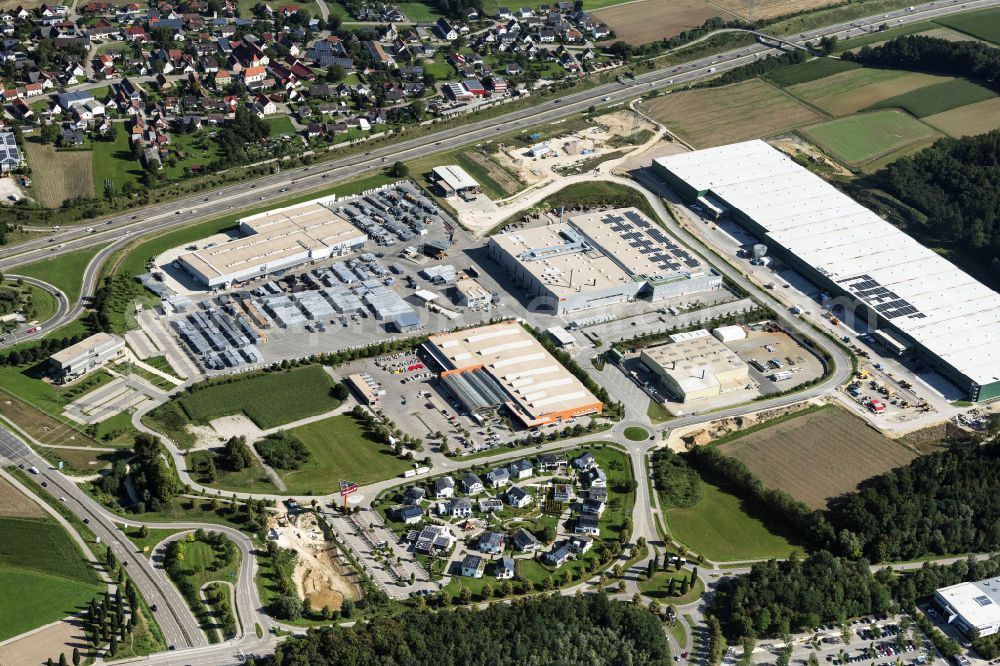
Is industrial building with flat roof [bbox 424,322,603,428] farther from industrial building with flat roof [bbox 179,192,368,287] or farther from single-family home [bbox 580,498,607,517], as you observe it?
industrial building with flat roof [bbox 179,192,368,287]

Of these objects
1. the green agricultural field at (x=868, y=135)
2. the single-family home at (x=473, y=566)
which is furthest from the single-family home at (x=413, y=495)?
the green agricultural field at (x=868, y=135)

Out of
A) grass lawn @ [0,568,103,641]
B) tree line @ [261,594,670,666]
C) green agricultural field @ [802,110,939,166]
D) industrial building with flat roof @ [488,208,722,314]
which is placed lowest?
tree line @ [261,594,670,666]

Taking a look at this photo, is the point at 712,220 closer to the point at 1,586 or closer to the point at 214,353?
the point at 214,353


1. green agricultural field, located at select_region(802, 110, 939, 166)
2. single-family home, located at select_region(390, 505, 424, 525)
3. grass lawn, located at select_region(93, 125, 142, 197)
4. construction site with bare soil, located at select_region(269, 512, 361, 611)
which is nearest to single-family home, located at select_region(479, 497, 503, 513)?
single-family home, located at select_region(390, 505, 424, 525)

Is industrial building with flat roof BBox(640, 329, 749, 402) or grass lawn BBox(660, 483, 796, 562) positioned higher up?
industrial building with flat roof BBox(640, 329, 749, 402)

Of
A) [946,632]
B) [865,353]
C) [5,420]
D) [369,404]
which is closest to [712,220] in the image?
[865,353]

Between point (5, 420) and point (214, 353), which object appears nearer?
point (5, 420)
